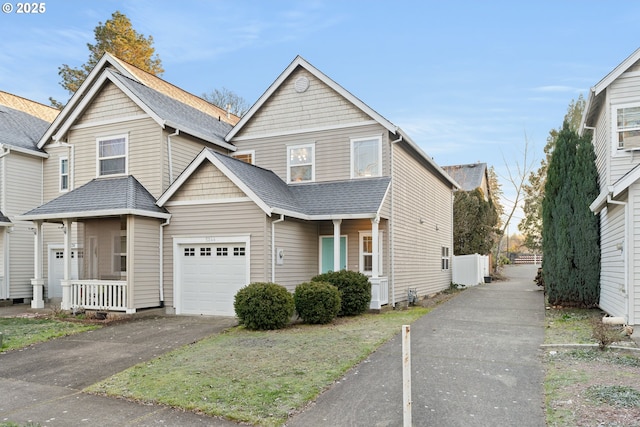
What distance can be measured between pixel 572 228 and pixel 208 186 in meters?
10.8

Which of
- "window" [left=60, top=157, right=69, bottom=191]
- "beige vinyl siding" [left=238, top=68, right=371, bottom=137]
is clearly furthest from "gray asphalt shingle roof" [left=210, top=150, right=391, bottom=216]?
"window" [left=60, top=157, right=69, bottom=191]

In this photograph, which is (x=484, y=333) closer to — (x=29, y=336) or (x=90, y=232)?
(x=29, y=336)

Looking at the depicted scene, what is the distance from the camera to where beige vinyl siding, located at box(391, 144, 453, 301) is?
15.7 metres

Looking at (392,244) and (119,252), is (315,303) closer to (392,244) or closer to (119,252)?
(392,244)

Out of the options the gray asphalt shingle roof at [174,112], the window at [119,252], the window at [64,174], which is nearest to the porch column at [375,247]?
the gray asphalt shingle roof at [174,112]

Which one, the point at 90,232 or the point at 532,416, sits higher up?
the point at 90,232

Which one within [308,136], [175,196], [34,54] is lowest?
[175,196]

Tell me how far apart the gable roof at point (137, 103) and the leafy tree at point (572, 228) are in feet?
36.4

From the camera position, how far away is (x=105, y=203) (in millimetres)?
13820

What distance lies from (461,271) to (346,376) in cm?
1808

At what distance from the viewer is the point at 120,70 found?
1819 centimetres

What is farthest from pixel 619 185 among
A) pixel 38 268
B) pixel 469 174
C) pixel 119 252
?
pixel 469 174

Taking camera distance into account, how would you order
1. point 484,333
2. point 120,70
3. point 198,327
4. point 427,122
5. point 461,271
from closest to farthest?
point 484,333, point 198,327, point 120,70, point 461,271, point 427,122

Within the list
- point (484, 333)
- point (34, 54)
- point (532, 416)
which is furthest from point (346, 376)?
point (34, 54)
